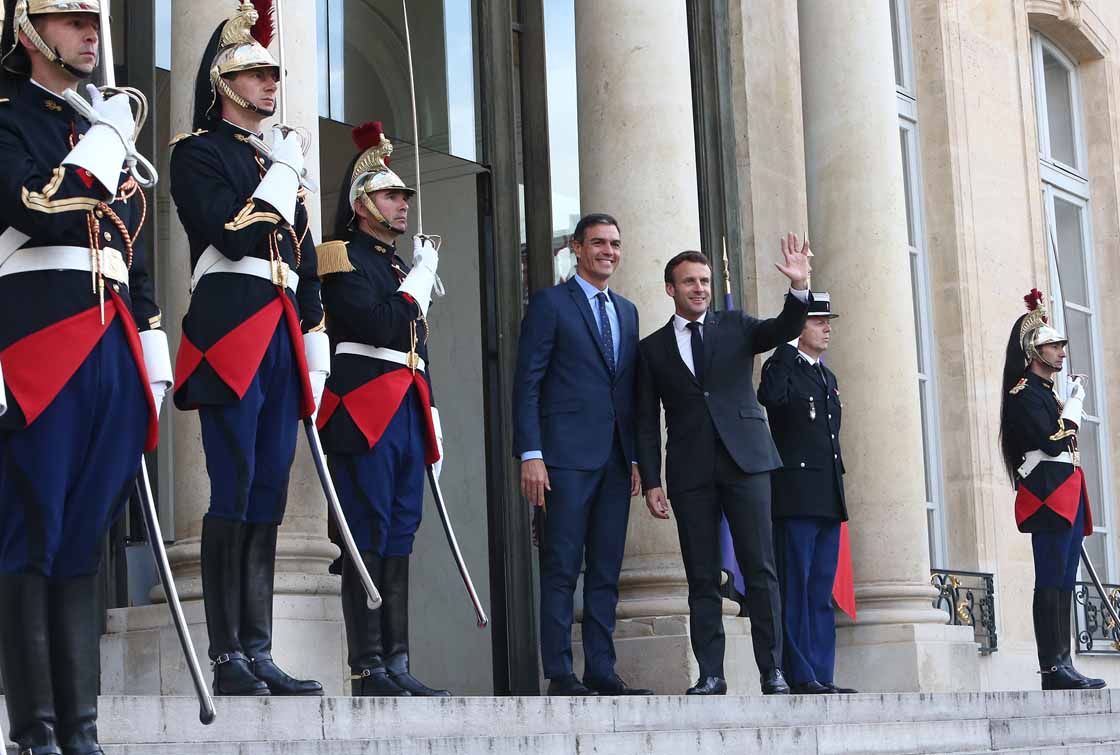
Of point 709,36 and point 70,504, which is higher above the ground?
point 709,36

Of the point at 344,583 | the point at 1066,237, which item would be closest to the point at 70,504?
the point at 344,583

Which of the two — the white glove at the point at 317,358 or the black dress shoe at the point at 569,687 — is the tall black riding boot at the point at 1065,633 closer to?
the black dress shoe at the point at 569,687

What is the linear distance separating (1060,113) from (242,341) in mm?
10754

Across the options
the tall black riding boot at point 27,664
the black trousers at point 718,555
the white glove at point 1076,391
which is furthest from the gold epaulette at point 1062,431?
the tall black riding boot at point 27,664

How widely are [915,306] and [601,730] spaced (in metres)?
6.88

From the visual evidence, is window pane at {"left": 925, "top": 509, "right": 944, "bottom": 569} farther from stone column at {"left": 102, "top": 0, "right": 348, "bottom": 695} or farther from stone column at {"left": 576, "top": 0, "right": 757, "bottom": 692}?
stone column at {"left": 102, "top": 0, "right": 348, "bottom": 695}

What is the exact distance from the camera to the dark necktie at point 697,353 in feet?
21.6

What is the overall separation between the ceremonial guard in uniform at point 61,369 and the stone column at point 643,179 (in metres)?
4.09

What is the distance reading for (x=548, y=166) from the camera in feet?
30.8

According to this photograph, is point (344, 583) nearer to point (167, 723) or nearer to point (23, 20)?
point (167, 723)

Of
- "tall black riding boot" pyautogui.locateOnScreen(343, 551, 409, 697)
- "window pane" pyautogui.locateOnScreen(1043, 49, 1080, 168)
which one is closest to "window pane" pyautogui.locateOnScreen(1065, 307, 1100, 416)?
"window pane" pyautogui.locateOnScreen(1043, 49, 1080, 168)

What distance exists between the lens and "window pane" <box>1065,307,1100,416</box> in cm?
1372

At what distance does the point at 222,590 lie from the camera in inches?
189

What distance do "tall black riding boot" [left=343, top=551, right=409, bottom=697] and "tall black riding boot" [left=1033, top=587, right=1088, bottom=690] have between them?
13.3ft
